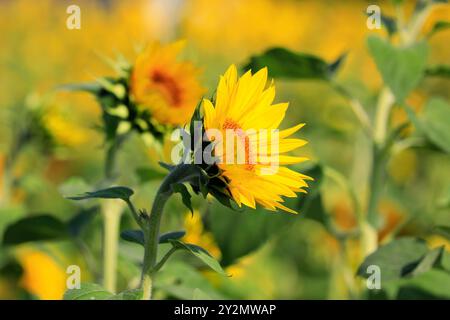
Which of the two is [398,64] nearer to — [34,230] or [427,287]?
[427,287]

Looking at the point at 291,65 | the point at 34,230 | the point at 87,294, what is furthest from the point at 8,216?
the point at 87,294

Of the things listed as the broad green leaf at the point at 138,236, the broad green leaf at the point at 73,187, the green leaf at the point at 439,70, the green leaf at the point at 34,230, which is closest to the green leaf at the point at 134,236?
the broad green leaf at the point at 138,236

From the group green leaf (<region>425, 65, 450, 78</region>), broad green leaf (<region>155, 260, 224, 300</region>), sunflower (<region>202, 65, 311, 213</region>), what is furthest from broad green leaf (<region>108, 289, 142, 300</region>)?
green leaf (<region>425, 65, 450, 78</region>)

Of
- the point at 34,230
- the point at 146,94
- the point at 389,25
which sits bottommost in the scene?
the point at 34,230

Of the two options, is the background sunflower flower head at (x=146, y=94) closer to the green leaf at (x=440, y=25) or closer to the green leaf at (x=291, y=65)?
the green leaf at (x=291, y=65)

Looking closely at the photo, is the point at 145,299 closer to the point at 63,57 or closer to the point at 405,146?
the point at 405,146
